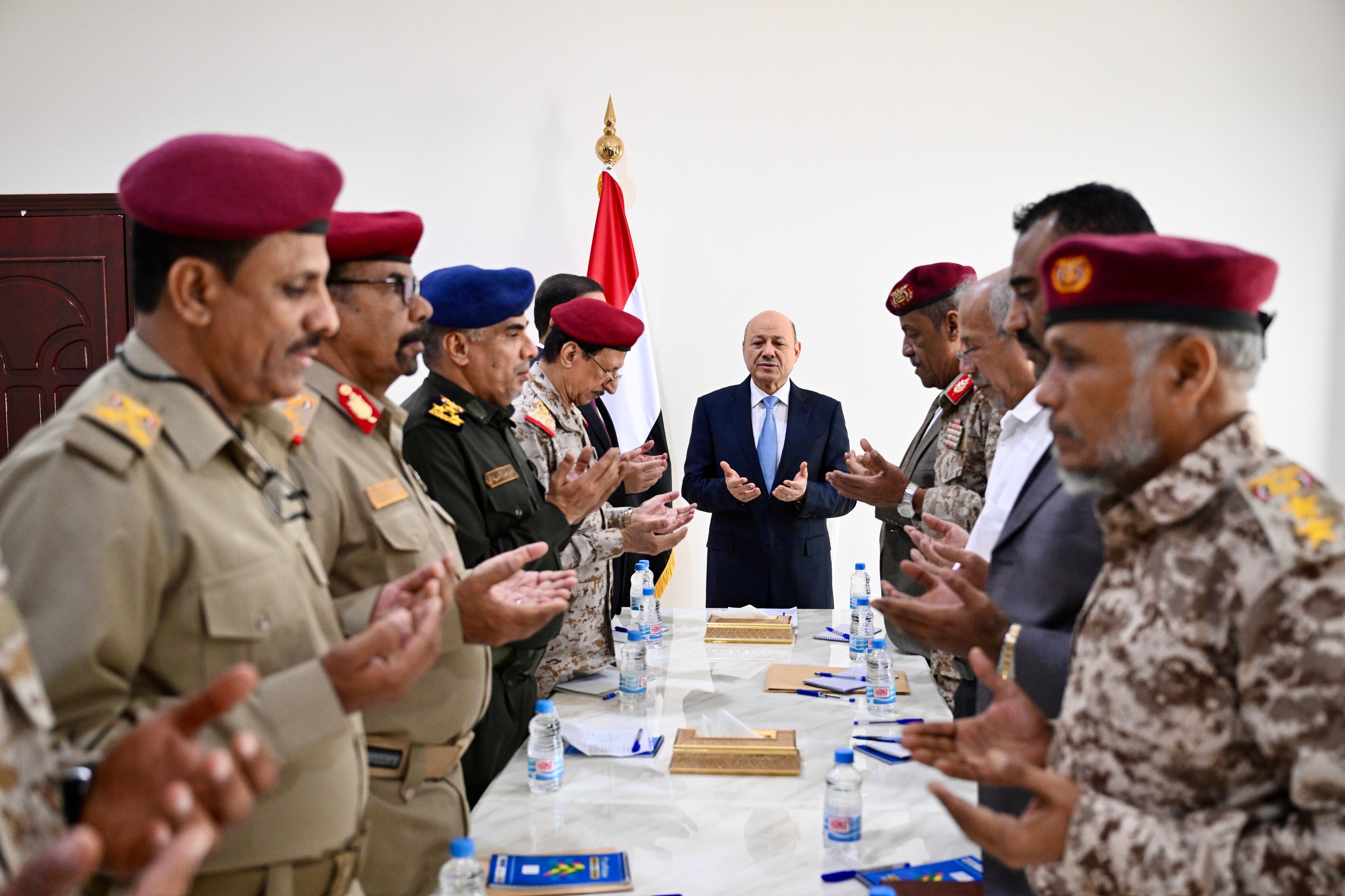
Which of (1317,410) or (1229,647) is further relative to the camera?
(1317,410)

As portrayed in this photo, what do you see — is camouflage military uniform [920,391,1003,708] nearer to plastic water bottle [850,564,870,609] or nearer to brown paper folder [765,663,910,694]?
brown paper folder [765,663,910,694]

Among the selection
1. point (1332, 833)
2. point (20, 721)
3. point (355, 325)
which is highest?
point (355, 325)

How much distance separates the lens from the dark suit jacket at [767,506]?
4.39m

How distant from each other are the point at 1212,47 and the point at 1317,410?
2013 millimetres

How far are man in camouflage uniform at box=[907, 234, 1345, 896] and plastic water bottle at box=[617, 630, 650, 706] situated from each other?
1400mm

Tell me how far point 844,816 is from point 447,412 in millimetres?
1407

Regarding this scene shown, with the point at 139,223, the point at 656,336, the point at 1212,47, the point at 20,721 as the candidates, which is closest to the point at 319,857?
the point at 20,721

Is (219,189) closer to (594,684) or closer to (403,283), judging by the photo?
(403,283)

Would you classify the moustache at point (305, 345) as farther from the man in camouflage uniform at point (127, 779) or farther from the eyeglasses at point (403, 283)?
the eyeglasses at point (403, 283)

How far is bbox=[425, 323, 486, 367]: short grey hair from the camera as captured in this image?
2.63 metres

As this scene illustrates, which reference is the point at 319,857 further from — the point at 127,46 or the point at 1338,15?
the point at 1338,15

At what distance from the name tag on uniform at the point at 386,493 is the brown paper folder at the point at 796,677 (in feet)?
4.31

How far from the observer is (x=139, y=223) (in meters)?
1.32

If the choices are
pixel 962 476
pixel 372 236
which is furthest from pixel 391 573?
pixel 962 476
